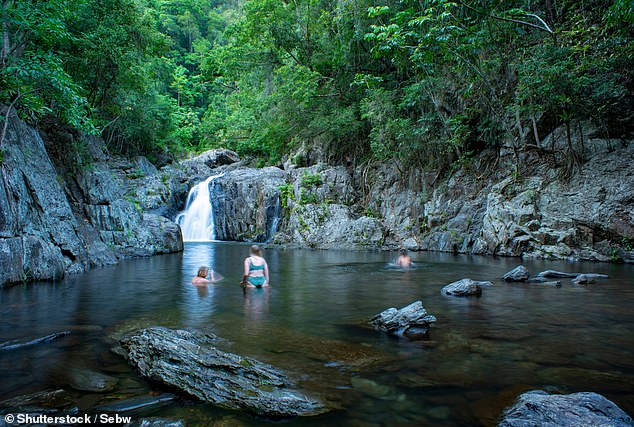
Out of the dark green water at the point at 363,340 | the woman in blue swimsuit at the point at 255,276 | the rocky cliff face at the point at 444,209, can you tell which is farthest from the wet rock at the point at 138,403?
the rocky cliff face at the point at 444,209

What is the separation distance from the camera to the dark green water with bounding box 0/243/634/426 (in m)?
3.08

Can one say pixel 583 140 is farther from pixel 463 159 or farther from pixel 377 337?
pixel 377 337

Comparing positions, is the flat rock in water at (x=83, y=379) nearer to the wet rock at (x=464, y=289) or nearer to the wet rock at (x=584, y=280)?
the wet rock at (x=464, y=289)

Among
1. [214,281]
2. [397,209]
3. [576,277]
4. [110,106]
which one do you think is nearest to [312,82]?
[397,209]

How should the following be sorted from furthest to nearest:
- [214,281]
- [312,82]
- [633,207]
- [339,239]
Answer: [312,82], [339,239], [633,207], [214,281]

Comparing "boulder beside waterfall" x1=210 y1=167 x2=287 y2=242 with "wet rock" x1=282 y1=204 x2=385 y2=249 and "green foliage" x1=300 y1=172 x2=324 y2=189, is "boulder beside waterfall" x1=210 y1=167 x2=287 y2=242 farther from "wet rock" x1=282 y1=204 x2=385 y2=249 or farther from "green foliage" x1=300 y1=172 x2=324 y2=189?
"wet rock" x1=282 y1=204 x2=385 y2=249

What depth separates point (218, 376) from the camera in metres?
3.30

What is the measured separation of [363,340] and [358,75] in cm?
1742

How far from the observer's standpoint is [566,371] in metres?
3.62

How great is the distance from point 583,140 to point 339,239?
11.9 metres

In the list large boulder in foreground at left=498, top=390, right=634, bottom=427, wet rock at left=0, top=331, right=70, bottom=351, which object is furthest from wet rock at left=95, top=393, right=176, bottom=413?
large boulder in foreground at left=498, top=390, right=634, bottom=427

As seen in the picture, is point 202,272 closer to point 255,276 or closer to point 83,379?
point 255,276

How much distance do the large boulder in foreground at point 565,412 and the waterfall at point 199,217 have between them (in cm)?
2473

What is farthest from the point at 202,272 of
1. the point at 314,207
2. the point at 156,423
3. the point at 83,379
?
the point at 314,207
